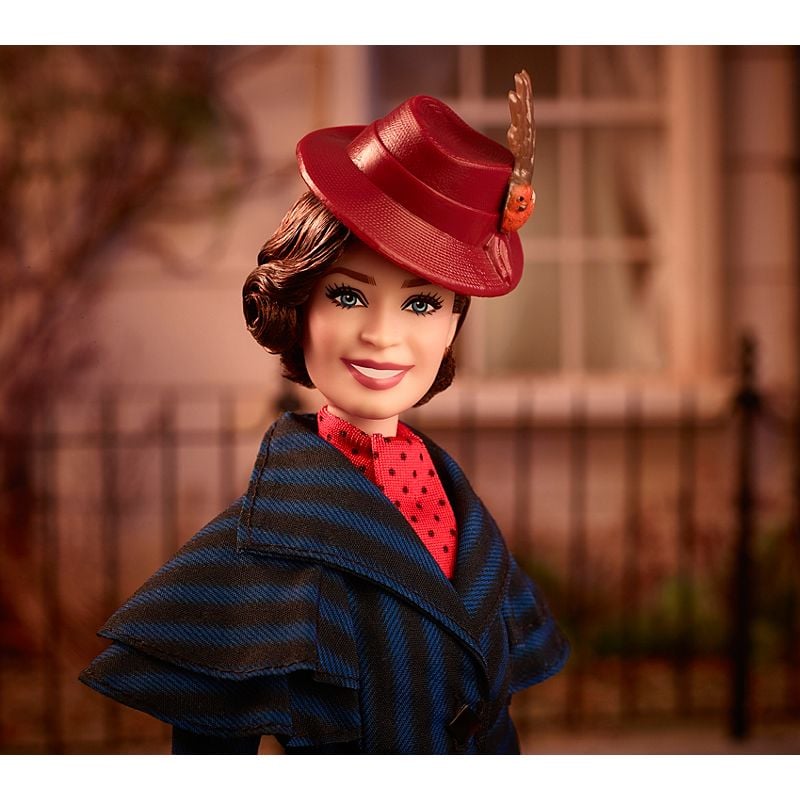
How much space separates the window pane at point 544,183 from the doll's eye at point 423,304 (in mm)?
1466

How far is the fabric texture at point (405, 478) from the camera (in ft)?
3.23

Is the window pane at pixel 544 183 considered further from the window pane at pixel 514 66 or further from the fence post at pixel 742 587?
the fence post at pixel 742 587

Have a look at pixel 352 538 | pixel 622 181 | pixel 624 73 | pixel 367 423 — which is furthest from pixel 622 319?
pixel 352 538

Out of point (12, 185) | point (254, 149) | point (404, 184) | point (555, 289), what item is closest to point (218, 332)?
point (254, 149)

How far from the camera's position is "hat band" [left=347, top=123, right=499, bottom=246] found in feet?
3.00

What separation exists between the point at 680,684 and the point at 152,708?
1867 millimetres

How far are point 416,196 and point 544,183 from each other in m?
1.63

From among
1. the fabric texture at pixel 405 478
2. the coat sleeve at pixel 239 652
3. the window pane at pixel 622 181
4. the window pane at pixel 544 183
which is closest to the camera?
the coat sleeve at pixel 239 652

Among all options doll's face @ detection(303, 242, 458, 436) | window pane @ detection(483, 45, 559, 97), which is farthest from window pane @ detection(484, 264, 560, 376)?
doll's face @ detection(303, 242, 458, 436)

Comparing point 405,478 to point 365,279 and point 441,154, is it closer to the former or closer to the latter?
point 365,279

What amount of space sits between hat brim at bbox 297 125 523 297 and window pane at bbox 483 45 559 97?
1528 millimetres

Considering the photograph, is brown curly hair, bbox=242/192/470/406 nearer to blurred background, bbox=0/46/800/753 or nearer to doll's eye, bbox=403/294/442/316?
doll's eye, bbox=403/294/442/316

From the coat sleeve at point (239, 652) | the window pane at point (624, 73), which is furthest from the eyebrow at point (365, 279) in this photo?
the window pane at point (624, 73)

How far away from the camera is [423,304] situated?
956 millimetres
